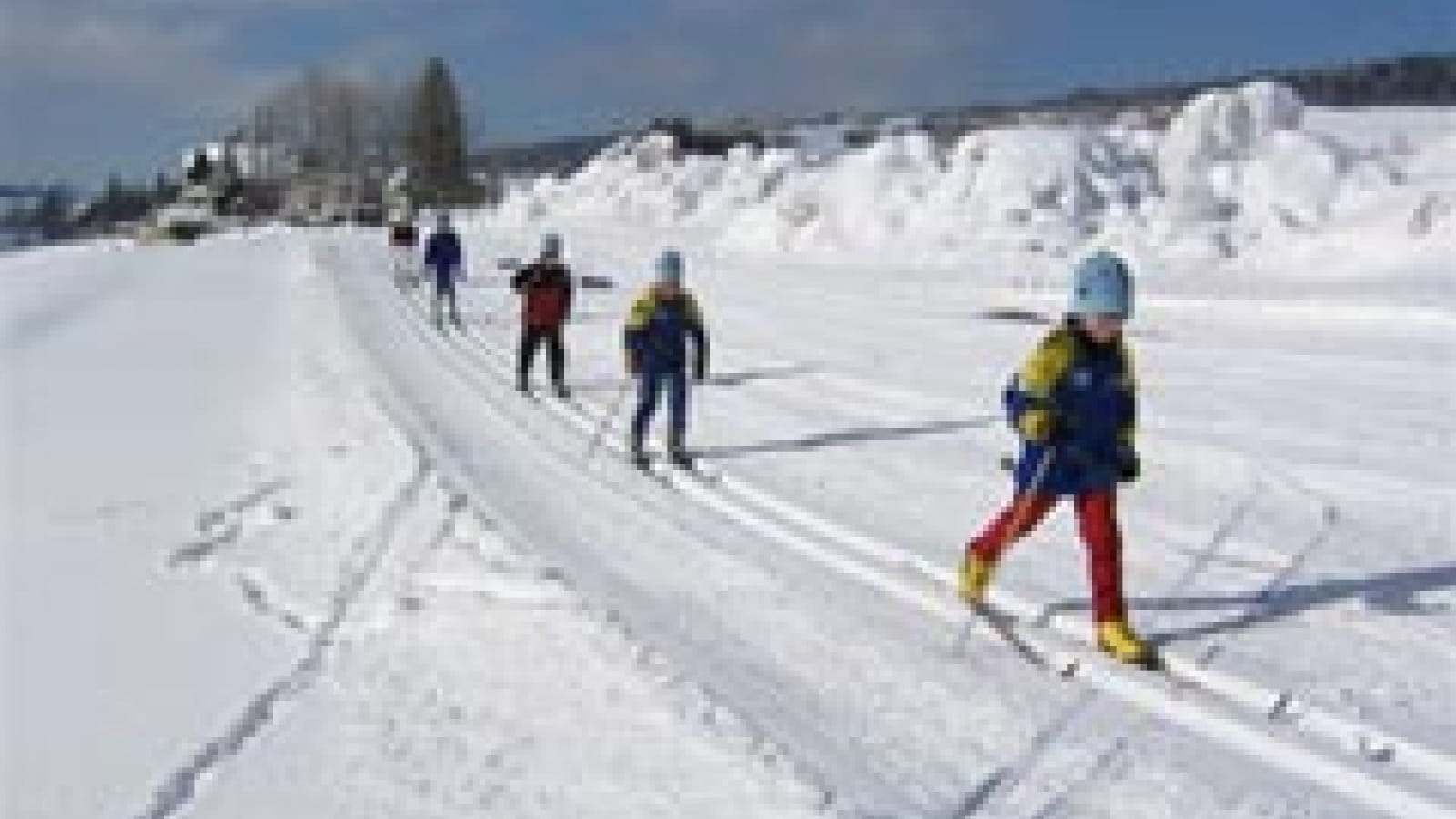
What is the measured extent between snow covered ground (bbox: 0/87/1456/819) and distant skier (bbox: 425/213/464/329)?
2.68m

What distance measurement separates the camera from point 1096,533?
1013cm

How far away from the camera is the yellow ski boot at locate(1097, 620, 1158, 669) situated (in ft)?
31.9

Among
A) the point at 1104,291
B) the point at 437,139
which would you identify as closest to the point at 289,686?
the point at 1104,291

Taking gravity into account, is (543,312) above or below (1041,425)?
below

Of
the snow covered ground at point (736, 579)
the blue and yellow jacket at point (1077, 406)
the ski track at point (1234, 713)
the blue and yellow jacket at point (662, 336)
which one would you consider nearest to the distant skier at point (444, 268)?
the snow covered ground at point (736, 579)

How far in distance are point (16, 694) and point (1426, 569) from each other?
6761 millimetres

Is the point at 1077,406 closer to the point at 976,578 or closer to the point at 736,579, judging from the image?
the point at 976,578

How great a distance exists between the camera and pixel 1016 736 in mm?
8562

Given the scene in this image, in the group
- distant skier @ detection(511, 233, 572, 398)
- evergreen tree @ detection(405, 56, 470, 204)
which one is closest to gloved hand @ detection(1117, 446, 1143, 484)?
distant skier @ detection(511, 233, 572, 398)

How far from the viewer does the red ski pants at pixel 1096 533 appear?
32.8 feet

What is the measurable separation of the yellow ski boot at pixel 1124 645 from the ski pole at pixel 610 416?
7797mm

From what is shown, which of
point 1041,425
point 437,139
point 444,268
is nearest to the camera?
point 1041,425

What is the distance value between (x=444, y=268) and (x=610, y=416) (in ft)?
48.1

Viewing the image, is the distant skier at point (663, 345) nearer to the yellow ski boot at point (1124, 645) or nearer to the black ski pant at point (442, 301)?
the yellow ski boot at point (1124, 645)
